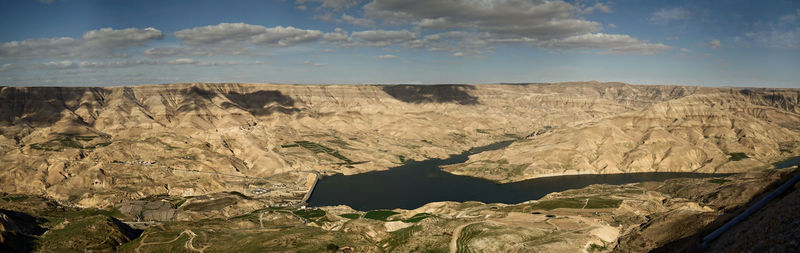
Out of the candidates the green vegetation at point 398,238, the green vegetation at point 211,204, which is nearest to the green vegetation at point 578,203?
the green vegetation at point 398,238

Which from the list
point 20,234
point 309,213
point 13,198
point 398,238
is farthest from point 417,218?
point 13,198

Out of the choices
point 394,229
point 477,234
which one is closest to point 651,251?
point 477,234

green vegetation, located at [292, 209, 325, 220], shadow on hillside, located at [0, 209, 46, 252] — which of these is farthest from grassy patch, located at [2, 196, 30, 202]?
green vegetation, located at [292, 209, 325, 220]

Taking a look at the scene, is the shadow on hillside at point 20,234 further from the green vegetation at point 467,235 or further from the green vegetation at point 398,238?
the green vegetation at point 467,235

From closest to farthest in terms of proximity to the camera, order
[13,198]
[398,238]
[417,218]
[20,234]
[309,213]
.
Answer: [398,238] < [20,234] < [417,218] < [309,213] < [13,198]

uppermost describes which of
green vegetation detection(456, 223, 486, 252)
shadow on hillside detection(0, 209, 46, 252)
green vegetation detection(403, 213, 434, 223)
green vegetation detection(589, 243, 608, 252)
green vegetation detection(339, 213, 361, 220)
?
green vegetation detection(589, 243, 608, 252)

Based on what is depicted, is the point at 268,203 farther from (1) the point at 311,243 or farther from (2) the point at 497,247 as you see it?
(2) the point at 497,247

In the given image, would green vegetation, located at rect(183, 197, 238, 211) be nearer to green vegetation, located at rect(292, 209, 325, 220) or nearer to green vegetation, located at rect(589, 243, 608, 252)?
green vegetation, located at rect(292, 209, 325, 220)

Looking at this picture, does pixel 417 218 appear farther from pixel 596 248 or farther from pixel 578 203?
pixel 596 248

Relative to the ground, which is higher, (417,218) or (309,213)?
(417,218)
